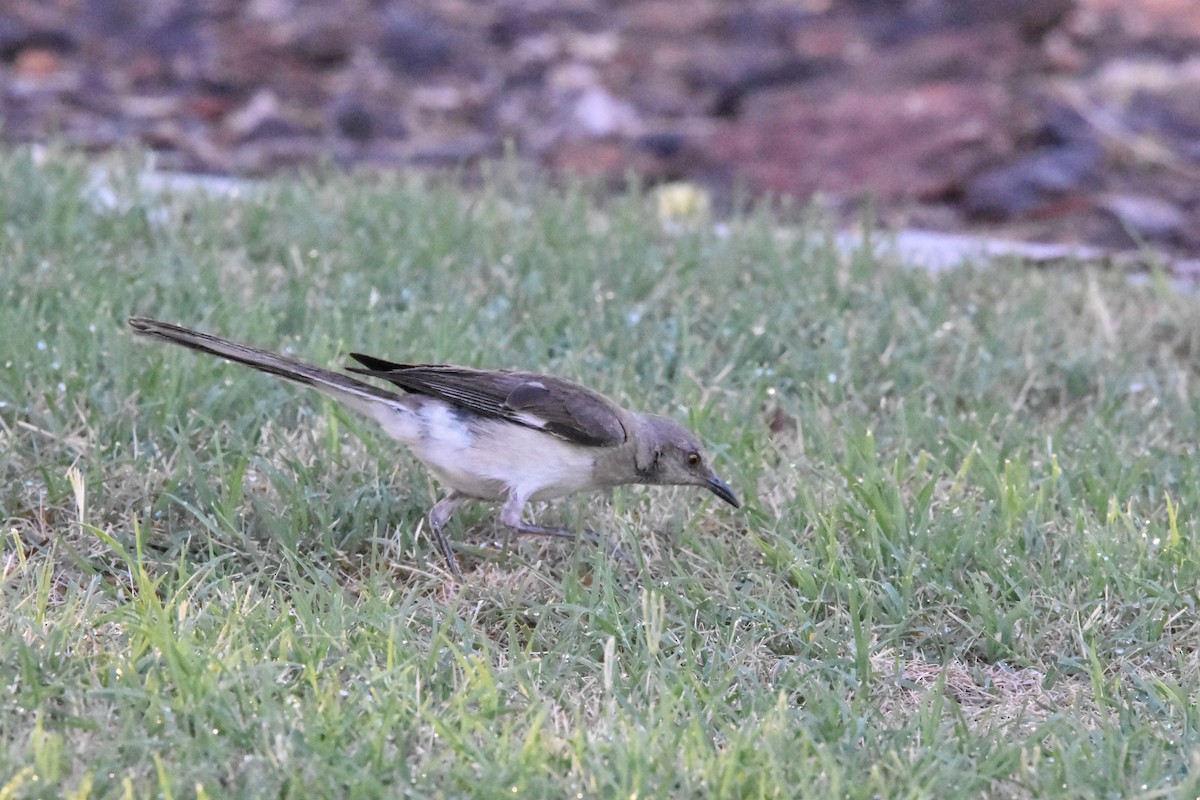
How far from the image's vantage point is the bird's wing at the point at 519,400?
5.04 metres

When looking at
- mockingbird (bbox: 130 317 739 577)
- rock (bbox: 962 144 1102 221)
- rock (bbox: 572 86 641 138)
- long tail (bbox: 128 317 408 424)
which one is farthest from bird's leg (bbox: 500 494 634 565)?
rock (bbox: 572 86 641 138)

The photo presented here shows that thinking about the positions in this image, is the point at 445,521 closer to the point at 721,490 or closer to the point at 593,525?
the point at 593,525

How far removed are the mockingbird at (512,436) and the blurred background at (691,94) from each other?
3.50 m

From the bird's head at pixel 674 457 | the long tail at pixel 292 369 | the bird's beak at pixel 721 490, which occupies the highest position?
the long tail at pixel 292 369

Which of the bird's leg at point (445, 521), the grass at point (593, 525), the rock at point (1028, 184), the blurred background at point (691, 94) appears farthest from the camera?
the blurred background at point (691, 94)

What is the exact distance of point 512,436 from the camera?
503 cm

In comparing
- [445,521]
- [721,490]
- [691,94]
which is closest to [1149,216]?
[691,94]

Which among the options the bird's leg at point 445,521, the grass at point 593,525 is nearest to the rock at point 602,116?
the grass at point 593,525

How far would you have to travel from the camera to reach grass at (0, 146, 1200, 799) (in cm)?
373

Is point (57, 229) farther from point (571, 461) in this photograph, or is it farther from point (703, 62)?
point (703, 62)

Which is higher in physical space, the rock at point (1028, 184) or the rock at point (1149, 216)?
the rock at point (1028, 184)

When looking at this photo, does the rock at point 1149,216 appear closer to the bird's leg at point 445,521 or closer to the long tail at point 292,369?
the bird's leg at point 445,521

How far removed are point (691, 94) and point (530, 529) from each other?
20.9 ft

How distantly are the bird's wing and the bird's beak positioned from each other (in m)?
0.32
